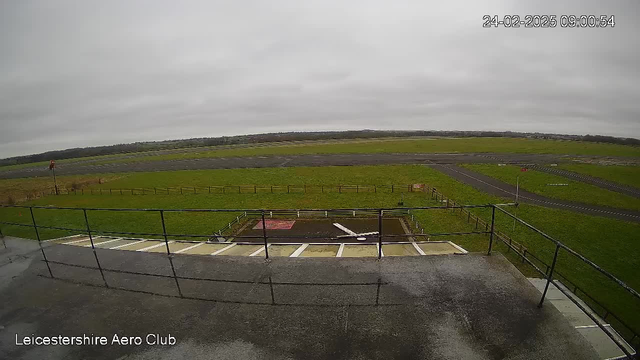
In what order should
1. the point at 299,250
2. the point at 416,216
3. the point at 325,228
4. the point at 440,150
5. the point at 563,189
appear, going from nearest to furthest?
the point at 299,250, the point at 325,228, the point at 416,216, the point at 563,189, the point at 440,150

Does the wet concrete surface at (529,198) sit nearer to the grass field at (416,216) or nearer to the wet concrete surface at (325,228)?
the grass field at (416,216)

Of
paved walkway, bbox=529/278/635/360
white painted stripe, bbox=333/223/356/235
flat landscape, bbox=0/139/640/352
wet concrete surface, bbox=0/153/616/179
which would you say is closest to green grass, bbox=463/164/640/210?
flat landscape, bbox=0/139/640/352

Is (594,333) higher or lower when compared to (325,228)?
higher

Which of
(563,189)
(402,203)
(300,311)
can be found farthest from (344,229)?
(563,189)

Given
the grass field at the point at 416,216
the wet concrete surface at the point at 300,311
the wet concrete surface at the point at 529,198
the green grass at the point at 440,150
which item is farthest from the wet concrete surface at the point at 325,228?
the green grass at the point at 440,150

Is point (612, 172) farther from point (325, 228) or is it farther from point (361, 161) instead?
point (325, 228)

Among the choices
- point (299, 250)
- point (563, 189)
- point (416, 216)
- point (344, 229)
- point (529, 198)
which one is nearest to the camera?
point (299, 250)

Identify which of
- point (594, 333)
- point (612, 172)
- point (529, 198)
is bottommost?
point (529, 198)
